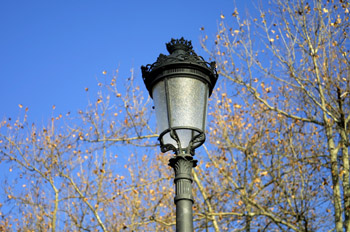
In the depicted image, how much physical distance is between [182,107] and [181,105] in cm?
2

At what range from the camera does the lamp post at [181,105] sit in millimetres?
3975

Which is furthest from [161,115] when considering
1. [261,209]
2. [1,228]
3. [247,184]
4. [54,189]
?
[1,228]

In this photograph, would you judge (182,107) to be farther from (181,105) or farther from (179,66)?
(179,66)

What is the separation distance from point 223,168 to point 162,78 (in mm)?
9049

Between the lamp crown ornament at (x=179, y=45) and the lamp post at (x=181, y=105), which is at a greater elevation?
the lamp crown ornament at (x=179, y=45)

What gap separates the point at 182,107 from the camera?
13.4 feet

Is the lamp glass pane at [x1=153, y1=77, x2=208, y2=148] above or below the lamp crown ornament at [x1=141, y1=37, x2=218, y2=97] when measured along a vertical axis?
below

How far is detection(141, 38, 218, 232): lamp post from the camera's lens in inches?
156

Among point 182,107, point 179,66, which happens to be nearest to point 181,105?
point 182,107

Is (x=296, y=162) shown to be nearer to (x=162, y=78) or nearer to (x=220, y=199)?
(x=220, y=199)

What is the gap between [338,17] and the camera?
1248 centimetres

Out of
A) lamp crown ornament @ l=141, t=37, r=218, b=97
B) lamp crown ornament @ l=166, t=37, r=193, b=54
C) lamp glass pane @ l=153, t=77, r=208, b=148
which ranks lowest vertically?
lamp glass pane @ l=153, t=77, r=208, b=148

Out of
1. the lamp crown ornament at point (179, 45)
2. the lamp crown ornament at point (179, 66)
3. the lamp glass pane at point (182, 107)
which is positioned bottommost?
the lamp glass pane at point (182, 107)

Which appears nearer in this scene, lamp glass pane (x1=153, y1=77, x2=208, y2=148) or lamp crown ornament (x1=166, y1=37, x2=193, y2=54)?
lamp glass pane (x1=153, y1=77, x2=208, y2=148)
